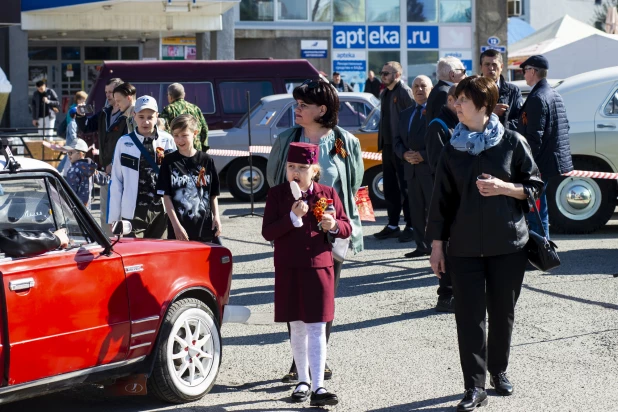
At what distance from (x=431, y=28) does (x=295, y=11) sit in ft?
16.2

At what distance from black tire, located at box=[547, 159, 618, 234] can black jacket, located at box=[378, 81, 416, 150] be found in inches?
78.7

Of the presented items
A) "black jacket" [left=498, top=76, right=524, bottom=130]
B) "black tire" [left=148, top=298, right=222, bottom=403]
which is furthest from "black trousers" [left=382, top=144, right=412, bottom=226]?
"black tire" [left=148, top=298, right=222, bottom=403]

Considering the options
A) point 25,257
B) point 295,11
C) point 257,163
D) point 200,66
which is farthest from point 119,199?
point 295,11

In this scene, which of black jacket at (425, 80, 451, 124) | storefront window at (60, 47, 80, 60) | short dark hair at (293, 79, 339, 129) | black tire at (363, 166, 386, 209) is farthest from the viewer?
storefront window at (60, 47, 80, 60)

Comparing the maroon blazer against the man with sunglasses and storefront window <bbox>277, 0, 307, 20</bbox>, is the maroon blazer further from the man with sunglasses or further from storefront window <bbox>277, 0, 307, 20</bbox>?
storefront window <bbox>277, 0, 307, 20</bbox>

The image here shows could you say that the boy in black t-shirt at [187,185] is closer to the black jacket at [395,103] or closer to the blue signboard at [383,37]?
the black jacket at [395,103]

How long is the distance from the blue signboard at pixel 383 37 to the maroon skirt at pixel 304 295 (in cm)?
3080

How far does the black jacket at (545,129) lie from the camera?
9.90m

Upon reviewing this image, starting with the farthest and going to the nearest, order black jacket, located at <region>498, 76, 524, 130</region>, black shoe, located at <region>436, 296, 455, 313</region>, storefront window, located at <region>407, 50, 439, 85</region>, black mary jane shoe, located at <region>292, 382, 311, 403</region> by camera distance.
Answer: storefront window, located at <region>407, 50, 439, 85</region> → black jacket, located at <region>498, 76, 524, 130</region> → black shoe, located at <region>436, 296, 455, 313</region> → black mary jane shoe, located at <region>292, 382, 311, 403</region>

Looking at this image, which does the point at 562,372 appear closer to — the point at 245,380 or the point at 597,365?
the point at 597,365

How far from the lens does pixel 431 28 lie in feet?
121

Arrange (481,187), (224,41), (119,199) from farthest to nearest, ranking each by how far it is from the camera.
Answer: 1. (224,41)
2. (119,199)
3. (481,187)

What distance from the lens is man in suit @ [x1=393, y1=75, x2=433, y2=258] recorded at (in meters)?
10.5

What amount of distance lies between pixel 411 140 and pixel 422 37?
1050 inches
